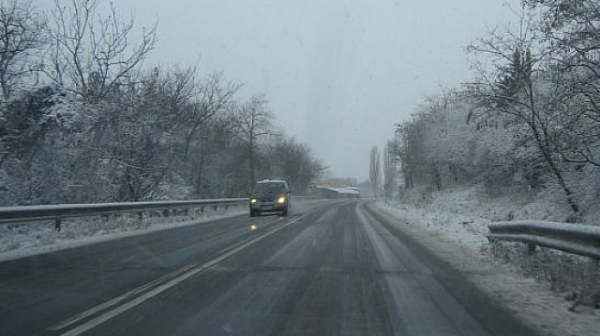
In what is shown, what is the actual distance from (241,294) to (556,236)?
5344 millimetres

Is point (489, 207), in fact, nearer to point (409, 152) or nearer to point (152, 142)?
point (152, 142)

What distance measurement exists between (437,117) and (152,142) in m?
35.5

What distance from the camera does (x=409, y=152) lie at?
66.5 m

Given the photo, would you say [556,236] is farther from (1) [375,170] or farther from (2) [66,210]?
(1) [375,170]

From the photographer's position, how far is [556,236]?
30.9 ft

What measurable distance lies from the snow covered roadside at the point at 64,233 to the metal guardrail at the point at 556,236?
1032 centimetres

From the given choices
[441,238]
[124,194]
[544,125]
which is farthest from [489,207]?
[124,194]

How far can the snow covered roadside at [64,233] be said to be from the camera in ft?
44.5

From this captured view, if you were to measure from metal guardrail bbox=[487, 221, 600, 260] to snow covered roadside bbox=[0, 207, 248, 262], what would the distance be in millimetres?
10316

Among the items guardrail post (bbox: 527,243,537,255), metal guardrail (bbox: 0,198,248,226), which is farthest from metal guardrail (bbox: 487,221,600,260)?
metal guardrail (bbox: 0,198,248,226)

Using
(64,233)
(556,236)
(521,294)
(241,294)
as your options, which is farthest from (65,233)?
(556,236)

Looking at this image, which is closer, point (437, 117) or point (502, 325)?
point (502, 325)

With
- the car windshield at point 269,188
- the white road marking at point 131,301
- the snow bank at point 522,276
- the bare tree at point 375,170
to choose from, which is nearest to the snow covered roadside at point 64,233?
the white road marking at point 131,301

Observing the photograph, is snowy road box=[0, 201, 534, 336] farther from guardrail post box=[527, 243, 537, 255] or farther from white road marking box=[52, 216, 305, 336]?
guardrail post box=[527, 243, 537, 255]
